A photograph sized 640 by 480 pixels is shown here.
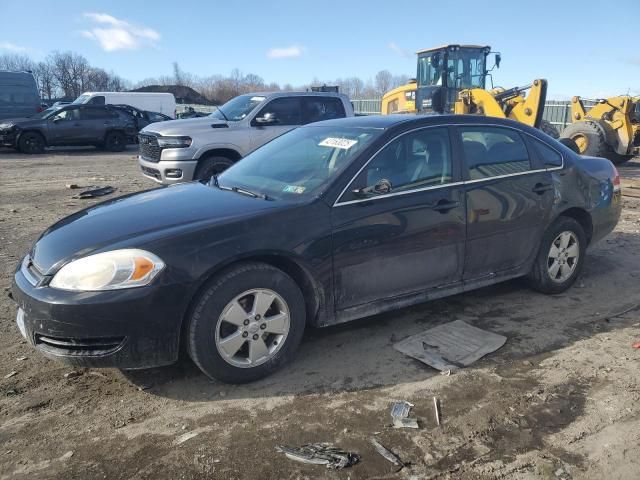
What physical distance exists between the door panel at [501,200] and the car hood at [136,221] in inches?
65.1

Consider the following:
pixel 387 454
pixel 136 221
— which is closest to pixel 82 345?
pixel 136 221

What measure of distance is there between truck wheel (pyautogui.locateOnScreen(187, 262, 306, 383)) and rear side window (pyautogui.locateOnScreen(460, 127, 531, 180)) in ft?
6.12

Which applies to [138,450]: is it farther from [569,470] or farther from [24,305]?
[569,470]

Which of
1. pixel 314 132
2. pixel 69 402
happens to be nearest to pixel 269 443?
pixel 69 402

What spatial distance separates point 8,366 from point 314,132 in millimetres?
2819

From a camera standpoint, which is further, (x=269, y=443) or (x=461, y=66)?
(x=461, y=66)

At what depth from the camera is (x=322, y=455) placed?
8.47ft

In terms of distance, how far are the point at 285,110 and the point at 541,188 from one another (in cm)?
555

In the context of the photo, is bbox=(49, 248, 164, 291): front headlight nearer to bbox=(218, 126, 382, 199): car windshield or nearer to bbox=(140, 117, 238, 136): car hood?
bbox=(218, 126, 382, 199): car windshield

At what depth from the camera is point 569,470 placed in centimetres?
250

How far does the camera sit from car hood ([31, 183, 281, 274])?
304 centimetres

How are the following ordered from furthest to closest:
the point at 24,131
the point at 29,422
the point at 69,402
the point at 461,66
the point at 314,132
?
1. the point at 24,131
2. the point at 461,66
3. the point at 314,132
4. the point at 69,402
5. the point at 29,422

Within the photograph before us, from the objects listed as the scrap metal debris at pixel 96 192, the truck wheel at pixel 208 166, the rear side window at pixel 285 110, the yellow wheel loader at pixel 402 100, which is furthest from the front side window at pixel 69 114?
the truck wheel at pixel 208 166

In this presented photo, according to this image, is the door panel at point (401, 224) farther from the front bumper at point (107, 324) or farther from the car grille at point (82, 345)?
the car grille at point (82, 345)
